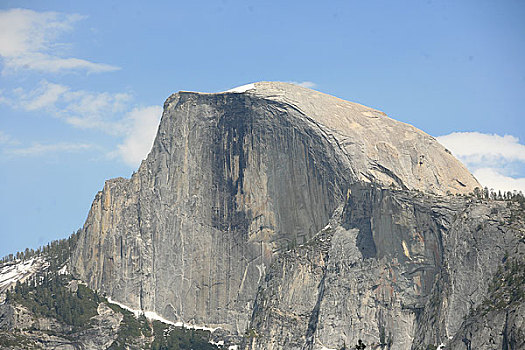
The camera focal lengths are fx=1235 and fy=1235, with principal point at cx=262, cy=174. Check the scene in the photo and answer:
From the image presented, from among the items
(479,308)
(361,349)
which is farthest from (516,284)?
(361,349)

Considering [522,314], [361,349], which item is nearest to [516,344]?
[522,314]

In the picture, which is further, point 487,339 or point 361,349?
point 487,339

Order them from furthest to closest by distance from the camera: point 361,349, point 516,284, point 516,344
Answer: point 516,284 → point 516,344 → point 361,349

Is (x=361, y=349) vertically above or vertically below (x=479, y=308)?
below

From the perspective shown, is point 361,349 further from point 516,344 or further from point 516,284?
point 516,284

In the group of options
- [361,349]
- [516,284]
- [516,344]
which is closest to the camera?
[361,349]

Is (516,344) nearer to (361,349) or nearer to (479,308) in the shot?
(479,308)

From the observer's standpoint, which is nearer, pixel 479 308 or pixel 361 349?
pixel 361 349

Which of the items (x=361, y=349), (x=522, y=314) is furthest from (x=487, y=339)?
(x=361, y=349)
